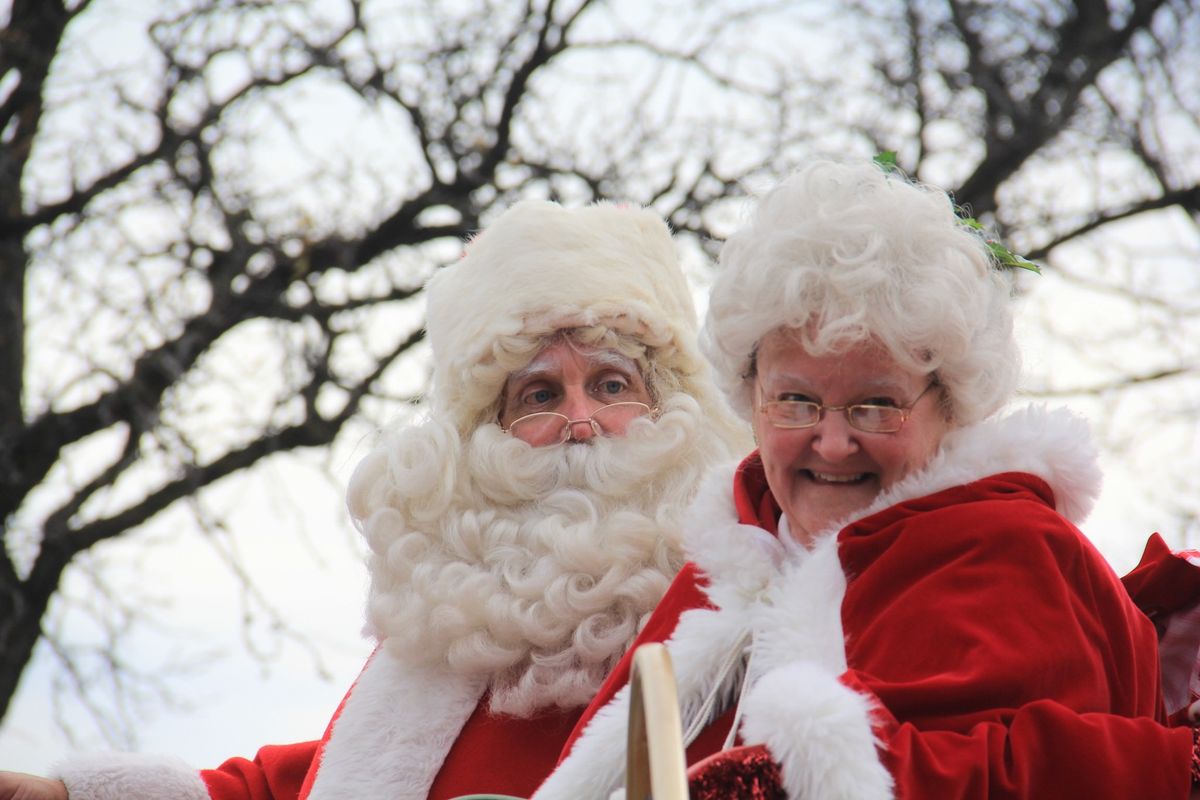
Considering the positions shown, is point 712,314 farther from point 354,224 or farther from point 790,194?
point 354,224

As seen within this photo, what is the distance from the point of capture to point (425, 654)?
10.2 feet

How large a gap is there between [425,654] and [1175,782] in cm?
169

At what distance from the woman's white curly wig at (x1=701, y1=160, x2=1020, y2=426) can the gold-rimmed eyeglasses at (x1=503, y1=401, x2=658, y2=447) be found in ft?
2.92

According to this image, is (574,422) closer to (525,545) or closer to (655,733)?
(525,545)

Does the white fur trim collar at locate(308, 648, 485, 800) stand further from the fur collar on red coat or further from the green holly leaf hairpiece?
the green holly leaf hairpiece

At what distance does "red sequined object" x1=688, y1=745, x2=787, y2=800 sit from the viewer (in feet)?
5.91

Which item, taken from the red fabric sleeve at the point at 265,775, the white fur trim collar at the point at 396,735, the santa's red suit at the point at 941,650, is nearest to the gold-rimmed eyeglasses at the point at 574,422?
the white fur trim collar at the point at 396,735

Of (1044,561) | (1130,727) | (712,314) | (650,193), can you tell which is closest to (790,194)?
(712,314)

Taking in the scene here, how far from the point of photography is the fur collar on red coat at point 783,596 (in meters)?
2.11

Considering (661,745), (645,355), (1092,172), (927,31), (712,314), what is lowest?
(661,745)

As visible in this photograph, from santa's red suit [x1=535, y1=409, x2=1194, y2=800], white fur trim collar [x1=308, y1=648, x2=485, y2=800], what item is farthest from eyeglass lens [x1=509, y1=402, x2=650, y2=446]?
santa's red suit [x1=535, y1=409, x2=1194, y2=800]

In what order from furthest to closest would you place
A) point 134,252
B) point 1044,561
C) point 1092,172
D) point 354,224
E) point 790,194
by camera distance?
point 1092,172 < point 354,224 < point 134,252 < point 790,194 < point 1044,561

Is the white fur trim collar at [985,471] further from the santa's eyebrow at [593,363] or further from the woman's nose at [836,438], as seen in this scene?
the santa's eyebrow at [593,363]

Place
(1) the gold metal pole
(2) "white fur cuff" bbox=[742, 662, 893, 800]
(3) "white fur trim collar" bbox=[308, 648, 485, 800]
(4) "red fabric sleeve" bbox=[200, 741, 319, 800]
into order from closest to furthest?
(1) the gold metal pole
(2) "white fur cuff" bbox=[742, 662, 893, 800]
(3) "white fur trim collar" bbox=[308, 648, 485, 800]
(4) "red fabric sleeve" bbox=[200, 741, 319, 800]
